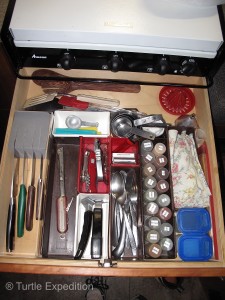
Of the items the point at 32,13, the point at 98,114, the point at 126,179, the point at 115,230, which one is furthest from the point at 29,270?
the point at 32,13

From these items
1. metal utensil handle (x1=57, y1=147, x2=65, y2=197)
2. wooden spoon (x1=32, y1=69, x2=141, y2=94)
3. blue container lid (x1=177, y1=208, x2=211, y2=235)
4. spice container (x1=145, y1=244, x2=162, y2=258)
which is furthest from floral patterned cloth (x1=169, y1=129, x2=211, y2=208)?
metal utensil handle (x1=57, y1=147, x2=65, y2=197)

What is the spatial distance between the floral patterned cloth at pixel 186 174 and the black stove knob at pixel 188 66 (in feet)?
0.62

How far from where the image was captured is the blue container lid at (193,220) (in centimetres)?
70

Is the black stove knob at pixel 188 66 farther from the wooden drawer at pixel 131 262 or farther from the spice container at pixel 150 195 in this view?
the spice container at pixel 150 195

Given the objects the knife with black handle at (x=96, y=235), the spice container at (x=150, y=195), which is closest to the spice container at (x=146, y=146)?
the spice container at (x=150, y=195)

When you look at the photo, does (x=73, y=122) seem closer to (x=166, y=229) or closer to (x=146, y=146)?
(x=146, y=146)

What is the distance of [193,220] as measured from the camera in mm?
708

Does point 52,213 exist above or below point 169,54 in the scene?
below

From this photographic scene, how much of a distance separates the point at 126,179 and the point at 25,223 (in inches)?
12.9

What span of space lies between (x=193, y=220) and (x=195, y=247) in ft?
0.23

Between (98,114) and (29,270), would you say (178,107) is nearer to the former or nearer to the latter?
(98,114)

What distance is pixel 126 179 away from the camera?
0.79 m

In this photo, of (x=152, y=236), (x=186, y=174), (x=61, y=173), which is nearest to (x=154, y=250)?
(x=152, y=236)

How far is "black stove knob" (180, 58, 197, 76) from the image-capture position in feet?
2.20
